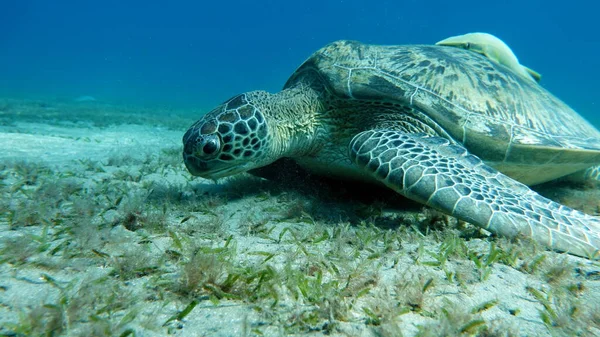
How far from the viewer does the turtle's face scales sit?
2471 mm

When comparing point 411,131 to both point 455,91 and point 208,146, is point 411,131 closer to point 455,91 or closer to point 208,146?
point 455,91

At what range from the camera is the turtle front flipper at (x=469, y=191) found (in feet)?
5.76

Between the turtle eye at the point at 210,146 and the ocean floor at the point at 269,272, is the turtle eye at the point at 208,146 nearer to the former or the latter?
the turtle eye at the point at 210,146

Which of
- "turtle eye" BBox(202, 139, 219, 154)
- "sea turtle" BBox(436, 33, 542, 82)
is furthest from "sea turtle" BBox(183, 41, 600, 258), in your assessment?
"sea turtle" BBox(436, 33, 542, 82)

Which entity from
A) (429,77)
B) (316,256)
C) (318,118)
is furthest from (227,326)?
(429,77)

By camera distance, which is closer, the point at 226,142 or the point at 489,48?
the point at 226,142

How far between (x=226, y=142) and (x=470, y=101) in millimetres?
2271

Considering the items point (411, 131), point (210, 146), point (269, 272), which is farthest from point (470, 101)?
point (269, 272)

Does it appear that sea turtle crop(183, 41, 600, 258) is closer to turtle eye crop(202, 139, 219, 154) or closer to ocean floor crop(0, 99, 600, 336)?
turtle eye crop(202, 139, 219, 154)

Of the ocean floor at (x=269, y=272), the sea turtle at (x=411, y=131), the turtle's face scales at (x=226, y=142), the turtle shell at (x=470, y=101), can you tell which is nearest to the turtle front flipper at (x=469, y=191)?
the sea turtle at (x=411, y=131)

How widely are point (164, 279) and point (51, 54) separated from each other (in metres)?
110

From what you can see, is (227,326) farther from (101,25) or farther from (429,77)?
(101,25)

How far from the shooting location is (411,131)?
113 inches

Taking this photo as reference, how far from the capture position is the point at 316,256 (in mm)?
1561
